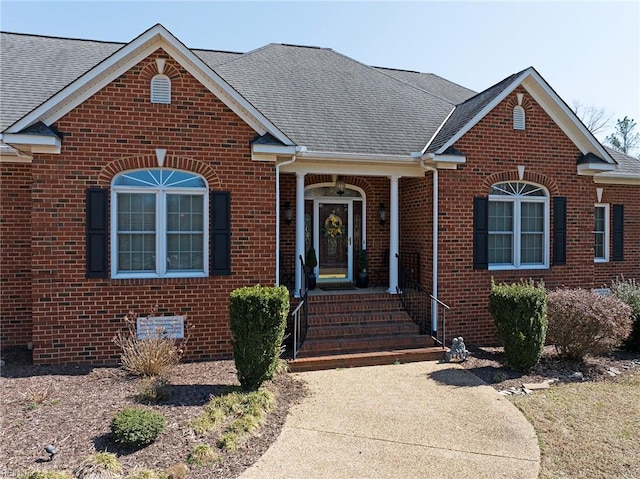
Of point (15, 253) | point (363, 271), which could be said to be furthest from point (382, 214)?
point (15, 253)

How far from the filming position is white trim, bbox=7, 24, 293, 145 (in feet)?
23.8

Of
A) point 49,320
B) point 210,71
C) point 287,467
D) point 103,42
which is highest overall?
point 103,42

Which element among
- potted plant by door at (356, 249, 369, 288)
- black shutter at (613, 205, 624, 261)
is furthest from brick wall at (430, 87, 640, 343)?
black shutter at (613, 205, 624, 261)

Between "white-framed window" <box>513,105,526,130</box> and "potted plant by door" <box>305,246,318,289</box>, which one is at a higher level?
"white-framed window" <box>513,105,526,130</box>

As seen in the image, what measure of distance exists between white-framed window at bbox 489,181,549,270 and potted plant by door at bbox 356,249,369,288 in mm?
2882

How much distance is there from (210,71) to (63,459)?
623 cm

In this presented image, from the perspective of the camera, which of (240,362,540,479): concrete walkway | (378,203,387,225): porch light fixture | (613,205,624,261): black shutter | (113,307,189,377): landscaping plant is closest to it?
(240,362,540,479): concrete walkway

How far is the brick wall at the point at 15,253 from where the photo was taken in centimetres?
848

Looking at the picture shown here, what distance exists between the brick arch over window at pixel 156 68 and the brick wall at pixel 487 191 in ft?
18.6

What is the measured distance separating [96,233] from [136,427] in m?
4.10

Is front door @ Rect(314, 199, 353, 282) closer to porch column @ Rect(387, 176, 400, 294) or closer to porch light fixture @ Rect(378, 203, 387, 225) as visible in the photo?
porch light fixture @ Rect(378, 203, 387, 225)

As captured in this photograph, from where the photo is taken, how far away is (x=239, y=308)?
20.5 ft

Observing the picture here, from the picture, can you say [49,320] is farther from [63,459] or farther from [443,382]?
[443,382]

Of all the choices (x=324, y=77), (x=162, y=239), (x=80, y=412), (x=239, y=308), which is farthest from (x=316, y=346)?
(x=324, y=77)
